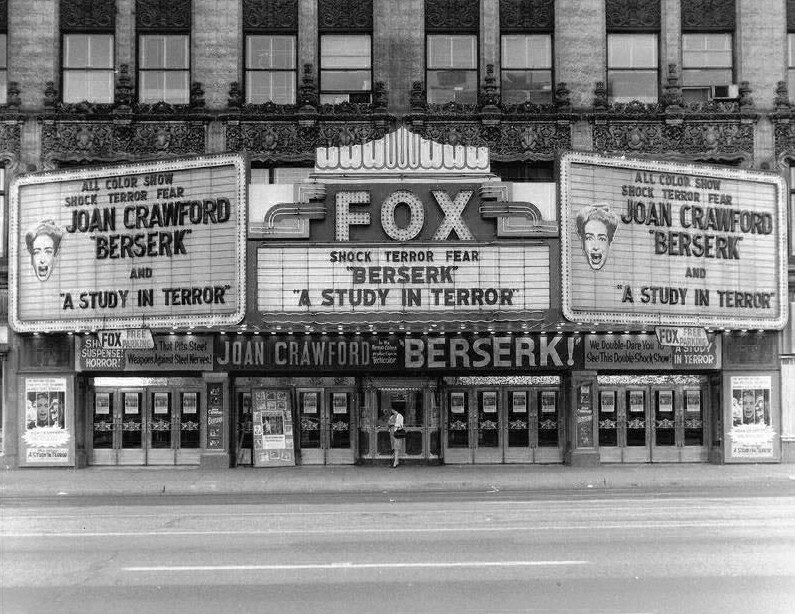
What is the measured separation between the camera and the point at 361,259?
76.4 ft

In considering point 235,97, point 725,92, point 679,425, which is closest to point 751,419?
point 679,425

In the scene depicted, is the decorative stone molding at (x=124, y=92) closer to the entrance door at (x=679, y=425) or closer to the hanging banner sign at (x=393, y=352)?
the hanging banner sign at (x=393, y=352)

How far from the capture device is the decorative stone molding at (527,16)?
2802cm

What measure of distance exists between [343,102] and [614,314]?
982 cm

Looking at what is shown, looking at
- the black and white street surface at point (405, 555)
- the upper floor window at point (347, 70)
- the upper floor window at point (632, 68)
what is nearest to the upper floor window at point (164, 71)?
the upper floor window at point (347, 70)

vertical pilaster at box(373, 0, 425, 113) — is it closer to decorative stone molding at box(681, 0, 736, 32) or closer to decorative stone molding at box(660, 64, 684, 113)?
decorative stone molding at box(660, 64, 684, 113)

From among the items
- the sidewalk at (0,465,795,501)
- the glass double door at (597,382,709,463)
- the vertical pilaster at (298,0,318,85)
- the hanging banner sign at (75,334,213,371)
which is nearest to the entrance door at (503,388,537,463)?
the sidewalk at (0,465,795,501)

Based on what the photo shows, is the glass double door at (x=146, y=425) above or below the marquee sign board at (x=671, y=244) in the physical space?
below

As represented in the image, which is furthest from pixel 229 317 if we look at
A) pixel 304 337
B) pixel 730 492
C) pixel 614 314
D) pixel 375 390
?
pixel 730 492

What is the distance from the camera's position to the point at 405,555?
12195 mm

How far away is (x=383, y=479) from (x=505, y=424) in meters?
4.85

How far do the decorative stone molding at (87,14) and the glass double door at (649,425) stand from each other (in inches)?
688

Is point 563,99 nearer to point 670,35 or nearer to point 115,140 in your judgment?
point 670,35

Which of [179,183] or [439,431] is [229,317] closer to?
[179,183]
